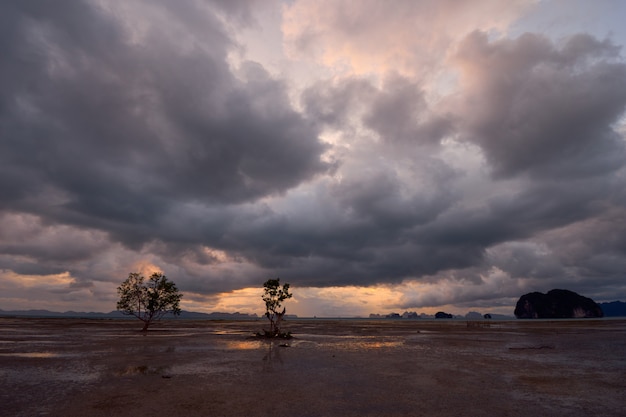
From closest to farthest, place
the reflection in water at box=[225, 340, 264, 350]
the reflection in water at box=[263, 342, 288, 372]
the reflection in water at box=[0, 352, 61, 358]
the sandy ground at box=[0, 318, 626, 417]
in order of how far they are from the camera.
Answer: the sandy ground at box=[0, 318, 626, 417] → the reflection in water at box=[263, 342, 288, 372] → the reflection in water at box=[0, 352, 61, 358] → the reflection in water at box=[225, 340, 264, 350]

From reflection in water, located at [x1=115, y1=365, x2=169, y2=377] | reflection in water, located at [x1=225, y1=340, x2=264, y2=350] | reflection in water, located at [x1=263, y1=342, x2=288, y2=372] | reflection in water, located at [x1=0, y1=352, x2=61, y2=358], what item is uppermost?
reflection in water, located at [x1=115, y1=365, x2=169, y2=377]

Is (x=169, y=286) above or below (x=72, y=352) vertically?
above

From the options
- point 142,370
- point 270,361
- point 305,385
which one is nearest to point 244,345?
point 270,361

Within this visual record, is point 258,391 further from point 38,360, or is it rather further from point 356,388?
point 38,360

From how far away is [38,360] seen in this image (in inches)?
1128

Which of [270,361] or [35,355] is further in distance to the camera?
[35,355]

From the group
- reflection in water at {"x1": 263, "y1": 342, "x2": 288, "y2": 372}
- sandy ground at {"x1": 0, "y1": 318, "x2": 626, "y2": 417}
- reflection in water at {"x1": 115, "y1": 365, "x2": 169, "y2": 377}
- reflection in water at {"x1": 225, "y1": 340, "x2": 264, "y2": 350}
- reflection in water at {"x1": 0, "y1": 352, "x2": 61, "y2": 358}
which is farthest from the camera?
reflection in water at {"x1": 225, "y1": 340, "x2": 264, "y2": 350}

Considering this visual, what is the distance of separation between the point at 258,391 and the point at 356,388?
522cm

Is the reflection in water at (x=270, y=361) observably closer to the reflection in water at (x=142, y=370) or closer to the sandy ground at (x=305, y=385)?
the sandy ground at (x=305, y=385)

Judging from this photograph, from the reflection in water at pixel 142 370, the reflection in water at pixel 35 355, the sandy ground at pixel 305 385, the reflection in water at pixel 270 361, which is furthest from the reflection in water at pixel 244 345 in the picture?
the reflection in water at pixel 35 355

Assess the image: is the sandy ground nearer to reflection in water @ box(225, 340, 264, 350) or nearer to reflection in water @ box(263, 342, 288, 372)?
reflection in water @ box(263, 342, 288, 372)

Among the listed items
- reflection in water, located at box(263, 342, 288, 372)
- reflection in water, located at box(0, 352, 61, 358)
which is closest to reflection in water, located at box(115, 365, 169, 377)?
reflection in water, located at box(263, 342, 288, 372)

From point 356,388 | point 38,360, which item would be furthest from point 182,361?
point 356,388

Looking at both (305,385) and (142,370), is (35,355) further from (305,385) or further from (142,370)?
(305,385)
